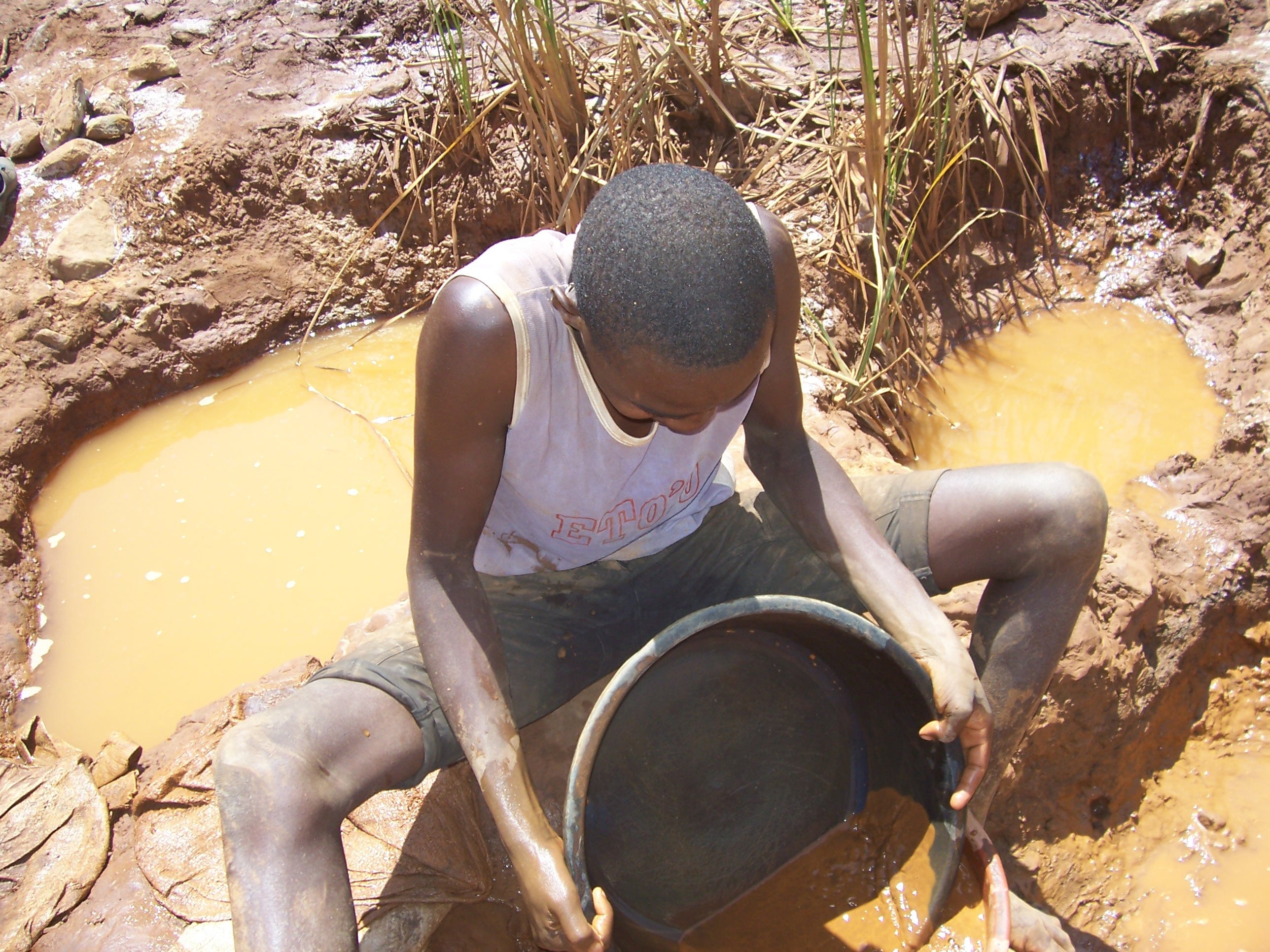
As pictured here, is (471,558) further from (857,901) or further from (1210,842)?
(1210,842)

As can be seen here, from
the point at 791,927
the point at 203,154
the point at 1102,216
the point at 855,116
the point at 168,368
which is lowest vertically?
the point at 791,927

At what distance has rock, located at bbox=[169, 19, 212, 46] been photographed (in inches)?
158

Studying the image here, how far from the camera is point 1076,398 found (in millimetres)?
2941

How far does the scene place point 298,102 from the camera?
3.65 m

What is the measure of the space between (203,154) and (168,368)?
856 millimetres

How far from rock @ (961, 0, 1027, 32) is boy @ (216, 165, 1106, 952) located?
2432 mm

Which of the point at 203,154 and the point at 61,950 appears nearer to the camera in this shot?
→ the point at 61,950

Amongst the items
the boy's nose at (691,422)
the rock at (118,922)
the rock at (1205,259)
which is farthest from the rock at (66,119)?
the rock at (1205,259)

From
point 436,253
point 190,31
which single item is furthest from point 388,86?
point 190,31

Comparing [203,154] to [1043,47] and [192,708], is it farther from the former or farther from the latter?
[1043,47]

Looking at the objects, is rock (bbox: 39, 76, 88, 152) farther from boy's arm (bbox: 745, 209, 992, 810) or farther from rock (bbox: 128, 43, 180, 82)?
boy's arm (bbox: 745, 209, 992, 810)

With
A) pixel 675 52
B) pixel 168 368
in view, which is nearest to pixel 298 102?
pixel 168 368

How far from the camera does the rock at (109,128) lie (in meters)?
3.56

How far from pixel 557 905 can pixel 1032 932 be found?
2.62 ft
